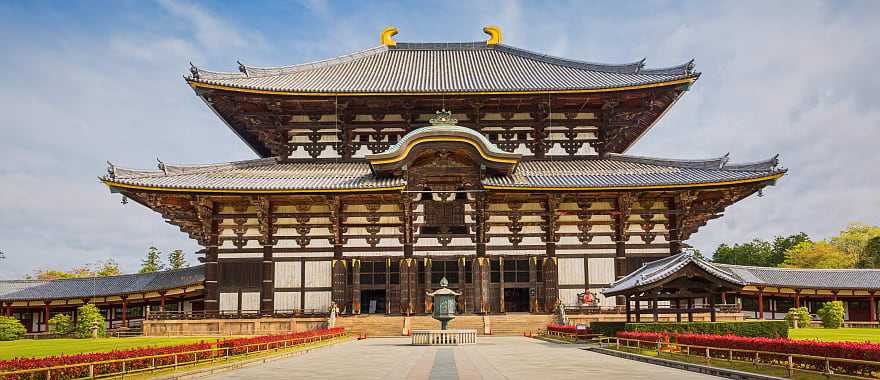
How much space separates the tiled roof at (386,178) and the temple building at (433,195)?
136 millimetres

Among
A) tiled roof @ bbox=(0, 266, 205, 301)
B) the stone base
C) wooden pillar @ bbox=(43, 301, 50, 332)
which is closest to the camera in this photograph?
the stone base

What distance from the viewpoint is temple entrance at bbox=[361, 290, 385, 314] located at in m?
41.1

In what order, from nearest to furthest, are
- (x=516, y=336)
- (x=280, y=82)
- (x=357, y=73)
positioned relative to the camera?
(x=516, y=336) → (x=280, y=82) → (x=357, y=73)

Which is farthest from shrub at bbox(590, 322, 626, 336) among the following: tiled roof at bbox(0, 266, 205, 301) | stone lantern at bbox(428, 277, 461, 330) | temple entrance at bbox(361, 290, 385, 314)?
tiled roof at bbox(0, 266, 205, 301)

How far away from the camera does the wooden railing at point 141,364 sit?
15.4m

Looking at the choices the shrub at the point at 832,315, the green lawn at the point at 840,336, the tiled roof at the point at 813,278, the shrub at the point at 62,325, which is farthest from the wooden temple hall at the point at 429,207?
the tiled roof at the point at 813,278

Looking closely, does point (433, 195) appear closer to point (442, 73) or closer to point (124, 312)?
point (442, 73)

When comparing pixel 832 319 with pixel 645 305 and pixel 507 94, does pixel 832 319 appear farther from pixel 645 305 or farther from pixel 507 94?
pixel 507 94

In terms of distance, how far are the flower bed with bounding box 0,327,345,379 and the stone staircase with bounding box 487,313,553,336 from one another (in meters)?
14.9

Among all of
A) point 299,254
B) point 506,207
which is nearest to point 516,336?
point 506,207

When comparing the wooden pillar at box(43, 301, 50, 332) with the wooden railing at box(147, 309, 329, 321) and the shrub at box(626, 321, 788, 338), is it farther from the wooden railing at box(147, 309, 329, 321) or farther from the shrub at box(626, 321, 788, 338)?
the shrub at box(626, 321, 788, 338)

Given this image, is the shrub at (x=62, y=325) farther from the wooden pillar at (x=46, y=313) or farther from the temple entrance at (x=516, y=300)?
the temple entrance at (x=516, y=300)

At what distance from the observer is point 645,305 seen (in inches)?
1601

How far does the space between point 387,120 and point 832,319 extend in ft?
106
